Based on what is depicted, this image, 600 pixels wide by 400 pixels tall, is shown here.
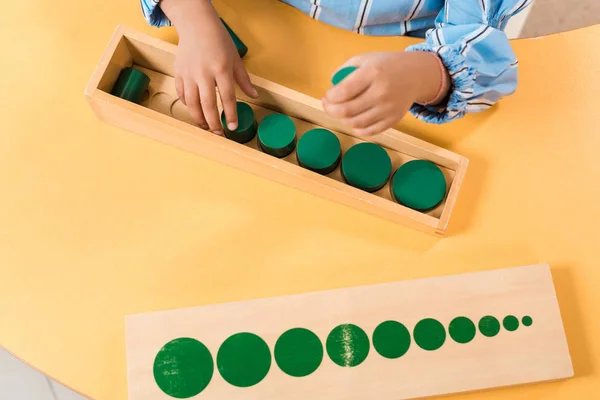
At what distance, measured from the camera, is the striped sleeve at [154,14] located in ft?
1.84

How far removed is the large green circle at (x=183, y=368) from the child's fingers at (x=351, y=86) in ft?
0.88

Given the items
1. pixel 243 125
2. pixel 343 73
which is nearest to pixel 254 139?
pixel 243 125

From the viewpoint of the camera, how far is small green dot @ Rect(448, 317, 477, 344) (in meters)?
0.53

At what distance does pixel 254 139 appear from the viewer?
58 centimetres

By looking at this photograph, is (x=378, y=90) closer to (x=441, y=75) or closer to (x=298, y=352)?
(x=441, y=75)

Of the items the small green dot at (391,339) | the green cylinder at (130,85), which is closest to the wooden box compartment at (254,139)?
the green cylinder at (130,85)

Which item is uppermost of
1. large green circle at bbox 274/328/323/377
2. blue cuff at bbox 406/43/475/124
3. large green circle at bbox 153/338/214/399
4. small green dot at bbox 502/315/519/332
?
blue cuff at bbox 406/43/475/124

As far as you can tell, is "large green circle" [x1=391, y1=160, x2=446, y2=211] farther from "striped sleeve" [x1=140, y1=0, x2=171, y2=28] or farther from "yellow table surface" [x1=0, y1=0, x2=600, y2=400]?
"striped sleeve" [x1=140, y1=0, x2=171, y2=28]

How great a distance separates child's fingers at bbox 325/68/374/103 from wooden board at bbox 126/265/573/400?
0.63 feet

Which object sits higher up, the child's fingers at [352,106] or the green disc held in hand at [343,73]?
the green disc held in hand at [343,73]

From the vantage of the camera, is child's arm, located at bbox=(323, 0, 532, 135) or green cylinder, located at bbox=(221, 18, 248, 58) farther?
green cylinder, located at bbox=(221, 18, 248, 58)

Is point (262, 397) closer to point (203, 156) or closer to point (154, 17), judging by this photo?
point (203, 156)

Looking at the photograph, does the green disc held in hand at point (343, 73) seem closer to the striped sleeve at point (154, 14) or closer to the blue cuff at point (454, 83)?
the blue cuff at point (454, 83)

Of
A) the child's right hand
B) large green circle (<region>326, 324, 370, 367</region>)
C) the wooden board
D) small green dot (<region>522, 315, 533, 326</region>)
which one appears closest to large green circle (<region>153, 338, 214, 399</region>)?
the wooden board
